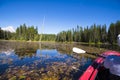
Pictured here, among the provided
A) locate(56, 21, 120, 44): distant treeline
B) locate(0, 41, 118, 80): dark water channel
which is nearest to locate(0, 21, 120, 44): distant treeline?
locate(56, 21, 120, 44): distant treeline

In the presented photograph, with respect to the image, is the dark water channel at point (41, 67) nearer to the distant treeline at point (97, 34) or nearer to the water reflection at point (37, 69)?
the water reflection at point (37, 69)

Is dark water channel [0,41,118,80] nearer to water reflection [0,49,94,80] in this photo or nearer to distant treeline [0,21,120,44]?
water reflection [0,49,94,80]

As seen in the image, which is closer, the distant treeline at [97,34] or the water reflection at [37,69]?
the water reflection at [37,69]

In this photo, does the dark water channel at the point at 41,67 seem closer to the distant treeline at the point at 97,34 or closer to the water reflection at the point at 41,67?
the water reflection at the point at 41,67

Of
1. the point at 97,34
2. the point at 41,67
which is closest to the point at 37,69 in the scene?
the point at 41,67

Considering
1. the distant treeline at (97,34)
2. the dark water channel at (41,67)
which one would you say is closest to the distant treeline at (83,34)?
the distant treeline at (97,34)

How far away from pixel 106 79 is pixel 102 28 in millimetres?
86521

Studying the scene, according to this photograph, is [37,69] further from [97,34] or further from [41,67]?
[97,34]

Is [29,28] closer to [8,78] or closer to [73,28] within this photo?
[73,28]

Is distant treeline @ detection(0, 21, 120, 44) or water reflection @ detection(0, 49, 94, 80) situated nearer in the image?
water reflection @ detection(0, 49, 94, 80)

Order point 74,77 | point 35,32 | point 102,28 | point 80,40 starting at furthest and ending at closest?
point 35,32
point 80,40
point 102,28
point 74,77

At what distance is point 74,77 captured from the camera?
766 cm

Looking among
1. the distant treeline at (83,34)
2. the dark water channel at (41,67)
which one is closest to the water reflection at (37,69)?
the dark water channel at (41,67)

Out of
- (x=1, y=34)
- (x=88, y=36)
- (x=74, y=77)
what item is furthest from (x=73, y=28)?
(x=74, y=77)
